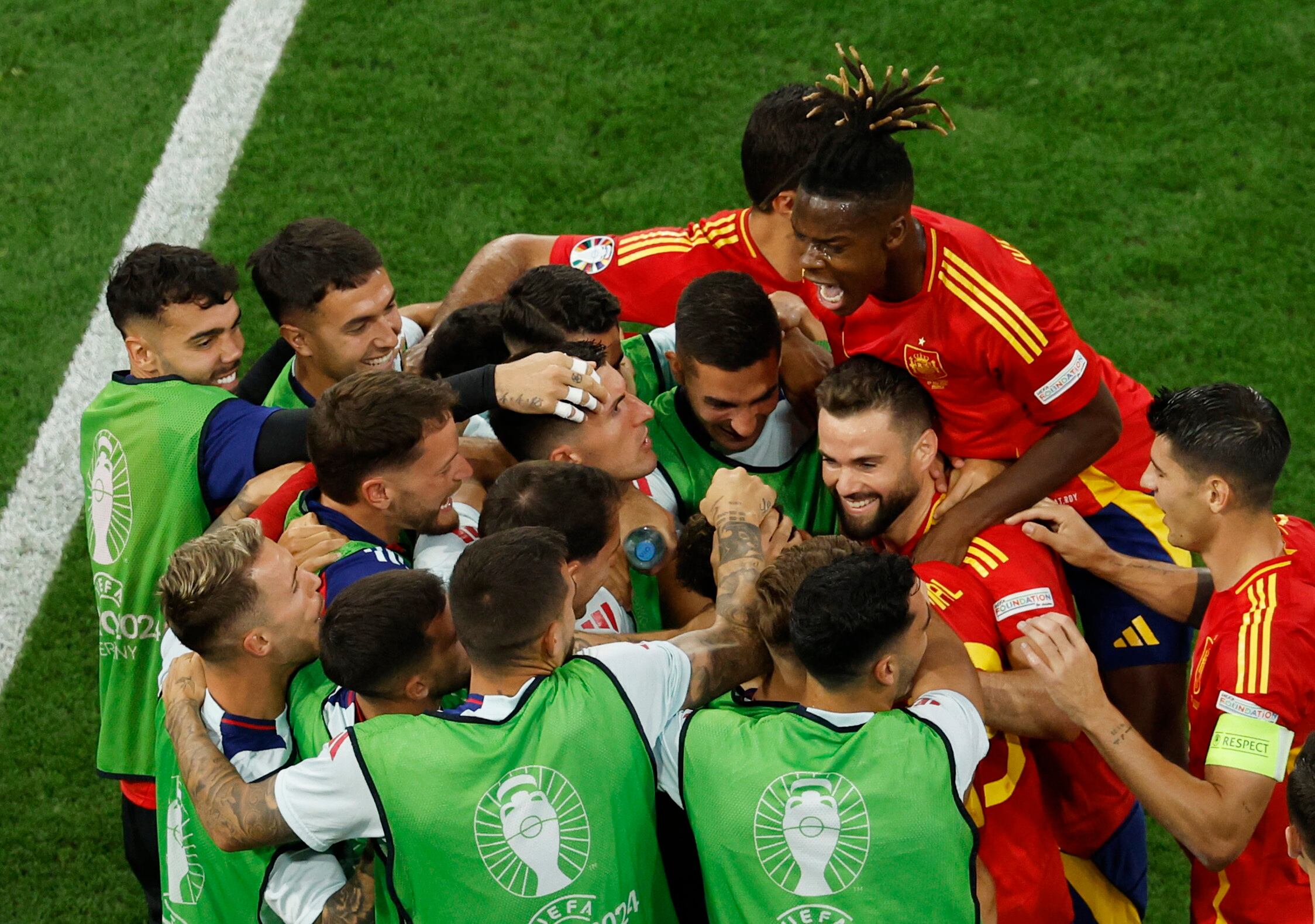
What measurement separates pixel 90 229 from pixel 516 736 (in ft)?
18.4

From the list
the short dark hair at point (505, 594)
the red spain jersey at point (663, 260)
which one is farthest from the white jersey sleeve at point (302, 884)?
the red spain jersey at point (663, 260)

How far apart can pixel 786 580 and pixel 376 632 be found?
0.99m

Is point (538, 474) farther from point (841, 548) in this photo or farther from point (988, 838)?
point (988, 838)

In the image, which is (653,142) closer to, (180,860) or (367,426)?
(367,426)

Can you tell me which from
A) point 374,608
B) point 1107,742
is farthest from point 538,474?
point 1107,742

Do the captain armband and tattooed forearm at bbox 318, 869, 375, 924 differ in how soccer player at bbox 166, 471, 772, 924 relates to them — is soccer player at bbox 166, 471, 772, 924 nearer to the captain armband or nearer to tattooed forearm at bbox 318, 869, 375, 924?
tattooed forearm at bbox 318, 869, 375, 924

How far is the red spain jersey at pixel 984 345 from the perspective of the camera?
4086 millimetres

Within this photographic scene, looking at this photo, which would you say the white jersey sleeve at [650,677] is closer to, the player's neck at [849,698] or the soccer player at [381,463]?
the player's neck at [849,698]

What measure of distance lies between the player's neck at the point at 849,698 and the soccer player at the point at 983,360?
3.02ft

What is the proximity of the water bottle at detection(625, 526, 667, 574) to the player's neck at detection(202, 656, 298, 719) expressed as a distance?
1.11 meters

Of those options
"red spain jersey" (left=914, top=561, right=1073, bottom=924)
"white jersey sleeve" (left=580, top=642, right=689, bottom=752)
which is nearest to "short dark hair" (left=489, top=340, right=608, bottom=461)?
"white jersey sleeve" (left=580, top=642, right=689, bottom=752)

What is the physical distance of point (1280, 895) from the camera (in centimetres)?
365

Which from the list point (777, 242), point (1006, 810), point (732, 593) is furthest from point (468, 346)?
point (1006, 810)

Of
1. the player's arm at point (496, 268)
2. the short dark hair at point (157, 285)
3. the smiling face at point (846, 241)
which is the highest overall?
the smiling face at point (846, 241)
